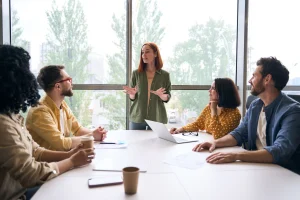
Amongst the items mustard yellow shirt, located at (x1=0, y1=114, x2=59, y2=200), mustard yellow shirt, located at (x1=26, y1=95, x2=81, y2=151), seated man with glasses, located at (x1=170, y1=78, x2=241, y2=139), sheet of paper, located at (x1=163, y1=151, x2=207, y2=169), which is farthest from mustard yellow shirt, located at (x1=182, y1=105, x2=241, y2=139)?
mustard yellow shirt, located at (x1=0, y1=114, x2=59, y2=200)

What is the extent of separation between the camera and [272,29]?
4008 millimetres

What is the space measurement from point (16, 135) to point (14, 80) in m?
0.25

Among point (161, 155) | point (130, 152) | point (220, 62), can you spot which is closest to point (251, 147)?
point (161, 155)

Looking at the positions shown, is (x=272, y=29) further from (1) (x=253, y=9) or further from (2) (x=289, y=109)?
(2) (x=289, y=109)

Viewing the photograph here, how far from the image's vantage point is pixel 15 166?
117 centimetres

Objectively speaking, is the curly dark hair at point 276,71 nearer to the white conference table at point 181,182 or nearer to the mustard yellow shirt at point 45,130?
the white conference table at point 181,182

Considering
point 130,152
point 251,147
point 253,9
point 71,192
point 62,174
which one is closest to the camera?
point 71,192

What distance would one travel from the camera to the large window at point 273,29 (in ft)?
13.0

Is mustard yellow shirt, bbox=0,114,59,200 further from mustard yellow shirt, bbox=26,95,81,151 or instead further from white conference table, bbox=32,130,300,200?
mustard yellow shirt, bbox=26,95,81,151

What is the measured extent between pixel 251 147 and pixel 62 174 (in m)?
1.34

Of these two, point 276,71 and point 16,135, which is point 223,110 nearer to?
point 276,71

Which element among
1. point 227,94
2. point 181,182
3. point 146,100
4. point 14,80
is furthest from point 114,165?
point 146,100

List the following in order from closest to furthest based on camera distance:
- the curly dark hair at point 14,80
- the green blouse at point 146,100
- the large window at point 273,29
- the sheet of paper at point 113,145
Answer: the curly dark hair at point 14,80 < the sheet of paper at point 113,145 < the green blouse at point 146,100 < the large window at point 273,29

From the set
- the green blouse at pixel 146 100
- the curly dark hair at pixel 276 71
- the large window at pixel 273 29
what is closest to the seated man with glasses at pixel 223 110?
the curly dark hair at pixel 276 71
